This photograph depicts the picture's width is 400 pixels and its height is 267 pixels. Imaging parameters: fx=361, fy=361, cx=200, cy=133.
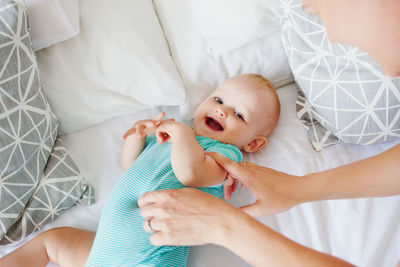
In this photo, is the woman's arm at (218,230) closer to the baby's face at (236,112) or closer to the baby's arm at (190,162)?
the baby's arm at (190,162)

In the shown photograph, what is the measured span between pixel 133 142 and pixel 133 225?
1.01ft

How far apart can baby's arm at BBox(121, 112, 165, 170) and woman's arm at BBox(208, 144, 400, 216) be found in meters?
0.32

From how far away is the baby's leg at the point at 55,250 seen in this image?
110 centimetres

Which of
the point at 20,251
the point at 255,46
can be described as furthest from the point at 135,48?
the point at 20,251

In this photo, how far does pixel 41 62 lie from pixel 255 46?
81 cm

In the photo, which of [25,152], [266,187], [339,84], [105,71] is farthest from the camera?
[105,71]

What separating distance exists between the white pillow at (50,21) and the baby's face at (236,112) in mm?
525

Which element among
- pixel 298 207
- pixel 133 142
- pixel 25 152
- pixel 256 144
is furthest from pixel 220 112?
pixel 25 152

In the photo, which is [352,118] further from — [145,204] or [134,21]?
[134,21]

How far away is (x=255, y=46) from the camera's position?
4.74 ft

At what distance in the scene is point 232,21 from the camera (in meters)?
1.34

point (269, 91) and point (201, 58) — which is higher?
point (201, 58)

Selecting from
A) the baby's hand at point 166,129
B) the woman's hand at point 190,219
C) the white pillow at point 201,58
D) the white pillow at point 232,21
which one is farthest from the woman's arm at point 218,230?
the white pillow at point 232,21

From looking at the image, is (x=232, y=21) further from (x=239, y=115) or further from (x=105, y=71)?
(x=105, y=71)
